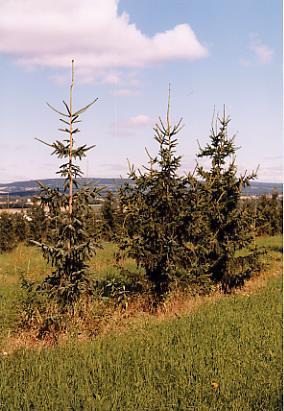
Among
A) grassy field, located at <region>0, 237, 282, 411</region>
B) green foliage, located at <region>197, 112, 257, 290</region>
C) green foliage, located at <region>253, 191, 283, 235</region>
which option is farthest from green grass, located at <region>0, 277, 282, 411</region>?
green foliage, located at <region>253, 191, 283, 235</region>

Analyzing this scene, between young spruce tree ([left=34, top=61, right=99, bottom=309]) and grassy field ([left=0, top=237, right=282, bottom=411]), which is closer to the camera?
grassy field ([left=0, top=237, right=282, bottom=411])

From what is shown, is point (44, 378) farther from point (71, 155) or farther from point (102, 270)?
point (102, 270)

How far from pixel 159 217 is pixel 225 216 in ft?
7.68

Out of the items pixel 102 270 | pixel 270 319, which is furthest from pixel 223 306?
pixel 102 270

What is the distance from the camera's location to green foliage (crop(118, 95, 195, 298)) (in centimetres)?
862

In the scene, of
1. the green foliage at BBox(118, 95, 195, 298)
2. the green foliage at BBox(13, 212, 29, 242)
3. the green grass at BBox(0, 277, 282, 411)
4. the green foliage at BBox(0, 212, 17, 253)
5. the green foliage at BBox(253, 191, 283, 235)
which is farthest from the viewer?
the green foliage at BBox(253, 191, 283, 235)

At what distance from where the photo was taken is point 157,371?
15.9 feet

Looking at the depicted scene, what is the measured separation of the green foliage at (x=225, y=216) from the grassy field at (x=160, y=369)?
3.08 meters

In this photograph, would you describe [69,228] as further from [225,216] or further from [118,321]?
[225,216]

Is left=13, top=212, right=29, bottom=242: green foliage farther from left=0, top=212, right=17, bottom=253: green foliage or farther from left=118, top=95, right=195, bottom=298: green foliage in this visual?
left=118, top=95, right=195, bottom=298: green foliage

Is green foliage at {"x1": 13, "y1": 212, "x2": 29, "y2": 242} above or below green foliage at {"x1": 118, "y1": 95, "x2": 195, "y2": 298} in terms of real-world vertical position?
below

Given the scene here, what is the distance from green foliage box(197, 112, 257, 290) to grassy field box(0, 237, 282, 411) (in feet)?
10.1

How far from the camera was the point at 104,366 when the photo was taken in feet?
16.0

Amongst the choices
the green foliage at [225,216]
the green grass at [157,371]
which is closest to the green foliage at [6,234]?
the green foliage at [225,216]
